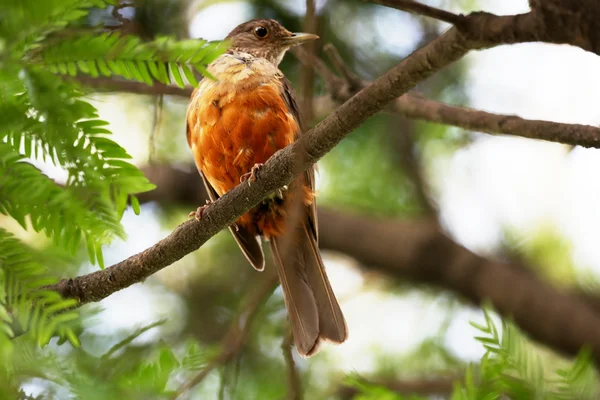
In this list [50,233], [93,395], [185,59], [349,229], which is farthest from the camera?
[349,229]

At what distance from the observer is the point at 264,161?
4730 millimetres

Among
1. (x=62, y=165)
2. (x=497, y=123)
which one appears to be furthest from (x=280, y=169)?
(x=62, y=165)

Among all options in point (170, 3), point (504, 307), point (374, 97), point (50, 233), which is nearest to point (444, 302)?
point (504, 307)

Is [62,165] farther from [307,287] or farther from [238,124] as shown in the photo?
[307,287]

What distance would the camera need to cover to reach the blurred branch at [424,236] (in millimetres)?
2316

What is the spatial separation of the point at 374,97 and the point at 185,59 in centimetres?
94

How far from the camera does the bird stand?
4.70 meters

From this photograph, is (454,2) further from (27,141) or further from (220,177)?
(27,141)

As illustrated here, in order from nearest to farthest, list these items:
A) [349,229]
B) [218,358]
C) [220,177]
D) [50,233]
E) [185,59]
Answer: [185,59] → [50,233] → [218,358] → [220,177] → [349,229]

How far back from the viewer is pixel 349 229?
6840mm

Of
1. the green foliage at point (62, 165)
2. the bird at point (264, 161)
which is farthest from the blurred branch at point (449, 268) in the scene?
the green foliage at point (62, 165)

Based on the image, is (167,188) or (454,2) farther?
(167,188)

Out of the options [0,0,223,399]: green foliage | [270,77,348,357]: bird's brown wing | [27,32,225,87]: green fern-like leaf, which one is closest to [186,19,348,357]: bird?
[270,77,348,357]: bird's brown wing

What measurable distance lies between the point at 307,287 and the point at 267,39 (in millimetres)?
2054
